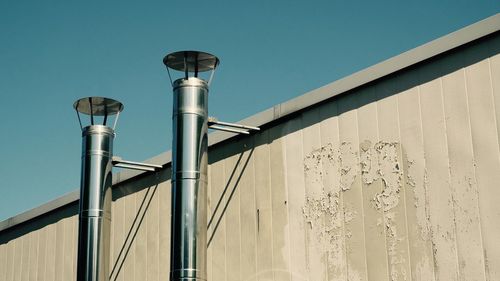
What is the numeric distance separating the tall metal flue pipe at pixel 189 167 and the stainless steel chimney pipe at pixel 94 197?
181 cm

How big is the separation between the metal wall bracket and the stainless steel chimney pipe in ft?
6.31

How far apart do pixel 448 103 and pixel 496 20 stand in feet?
2.88

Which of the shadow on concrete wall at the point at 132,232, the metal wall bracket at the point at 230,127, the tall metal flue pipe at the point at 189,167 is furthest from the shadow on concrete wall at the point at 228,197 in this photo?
the shadow on concrete wall at the point at 132,232

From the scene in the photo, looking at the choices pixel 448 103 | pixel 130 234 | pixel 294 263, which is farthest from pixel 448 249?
pixel 130 234

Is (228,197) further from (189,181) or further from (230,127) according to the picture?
(189,181)

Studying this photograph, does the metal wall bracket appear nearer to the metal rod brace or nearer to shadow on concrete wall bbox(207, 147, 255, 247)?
shadow on concrete wall bbox(207, 147, 255, 247)

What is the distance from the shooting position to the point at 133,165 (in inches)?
426

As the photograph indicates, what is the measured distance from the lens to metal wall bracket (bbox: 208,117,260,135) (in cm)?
916

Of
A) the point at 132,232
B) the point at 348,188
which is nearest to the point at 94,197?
the point at 132,232

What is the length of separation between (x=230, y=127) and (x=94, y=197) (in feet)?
7.20

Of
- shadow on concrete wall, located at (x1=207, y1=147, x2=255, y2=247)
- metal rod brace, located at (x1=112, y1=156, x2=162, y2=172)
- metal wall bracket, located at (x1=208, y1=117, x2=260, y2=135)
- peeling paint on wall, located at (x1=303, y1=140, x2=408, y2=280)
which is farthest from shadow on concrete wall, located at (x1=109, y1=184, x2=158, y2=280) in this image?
peeling paint on wall, located at (x1=303, y1=140, x2=408, y2=280)

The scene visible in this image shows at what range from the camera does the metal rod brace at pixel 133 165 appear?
1061 centimetres

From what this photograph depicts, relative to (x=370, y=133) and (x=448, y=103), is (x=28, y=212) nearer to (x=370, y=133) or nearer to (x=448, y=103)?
(x=370, y=133)

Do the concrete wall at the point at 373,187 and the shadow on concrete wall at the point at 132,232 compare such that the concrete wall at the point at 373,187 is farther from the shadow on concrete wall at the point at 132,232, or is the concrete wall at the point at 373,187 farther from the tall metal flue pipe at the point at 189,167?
the tall metal flue pipe at the point at 189,167
